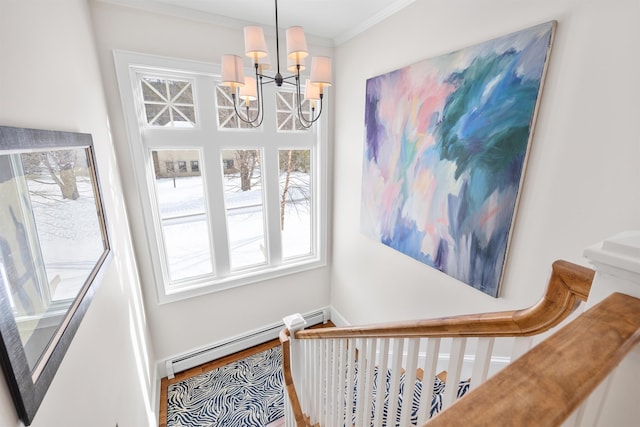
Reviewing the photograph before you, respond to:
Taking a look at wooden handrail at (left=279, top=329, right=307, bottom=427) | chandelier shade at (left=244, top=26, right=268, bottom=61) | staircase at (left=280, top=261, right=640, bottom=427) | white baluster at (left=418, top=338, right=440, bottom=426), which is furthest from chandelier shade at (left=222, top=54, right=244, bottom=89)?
wooden handrail at (left=279, top=329, right=307, bottom=427)

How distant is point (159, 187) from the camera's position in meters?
2.37

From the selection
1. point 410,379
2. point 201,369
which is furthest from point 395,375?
point 201,369

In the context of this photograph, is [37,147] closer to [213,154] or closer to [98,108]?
[98,108]

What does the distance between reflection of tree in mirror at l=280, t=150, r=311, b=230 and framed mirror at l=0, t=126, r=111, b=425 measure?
1.81 meters

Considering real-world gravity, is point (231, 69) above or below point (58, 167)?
above

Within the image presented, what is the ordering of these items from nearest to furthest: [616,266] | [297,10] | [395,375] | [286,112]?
[616,266] < [395,375] < [297,10] < [286,112]

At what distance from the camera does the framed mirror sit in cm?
67

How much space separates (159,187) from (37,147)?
1572mm

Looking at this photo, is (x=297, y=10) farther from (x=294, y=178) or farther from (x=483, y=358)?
(x=483, y=358)

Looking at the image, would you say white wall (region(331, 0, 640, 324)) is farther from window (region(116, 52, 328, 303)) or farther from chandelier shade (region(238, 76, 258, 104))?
window (region(116, 52, 328, 303))

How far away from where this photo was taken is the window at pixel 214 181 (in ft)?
7.27

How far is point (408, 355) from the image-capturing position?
849 millimetres

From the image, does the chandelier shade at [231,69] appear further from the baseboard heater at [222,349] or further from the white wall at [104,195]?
the baseboard heater at [222,349]

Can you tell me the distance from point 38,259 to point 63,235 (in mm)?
196
